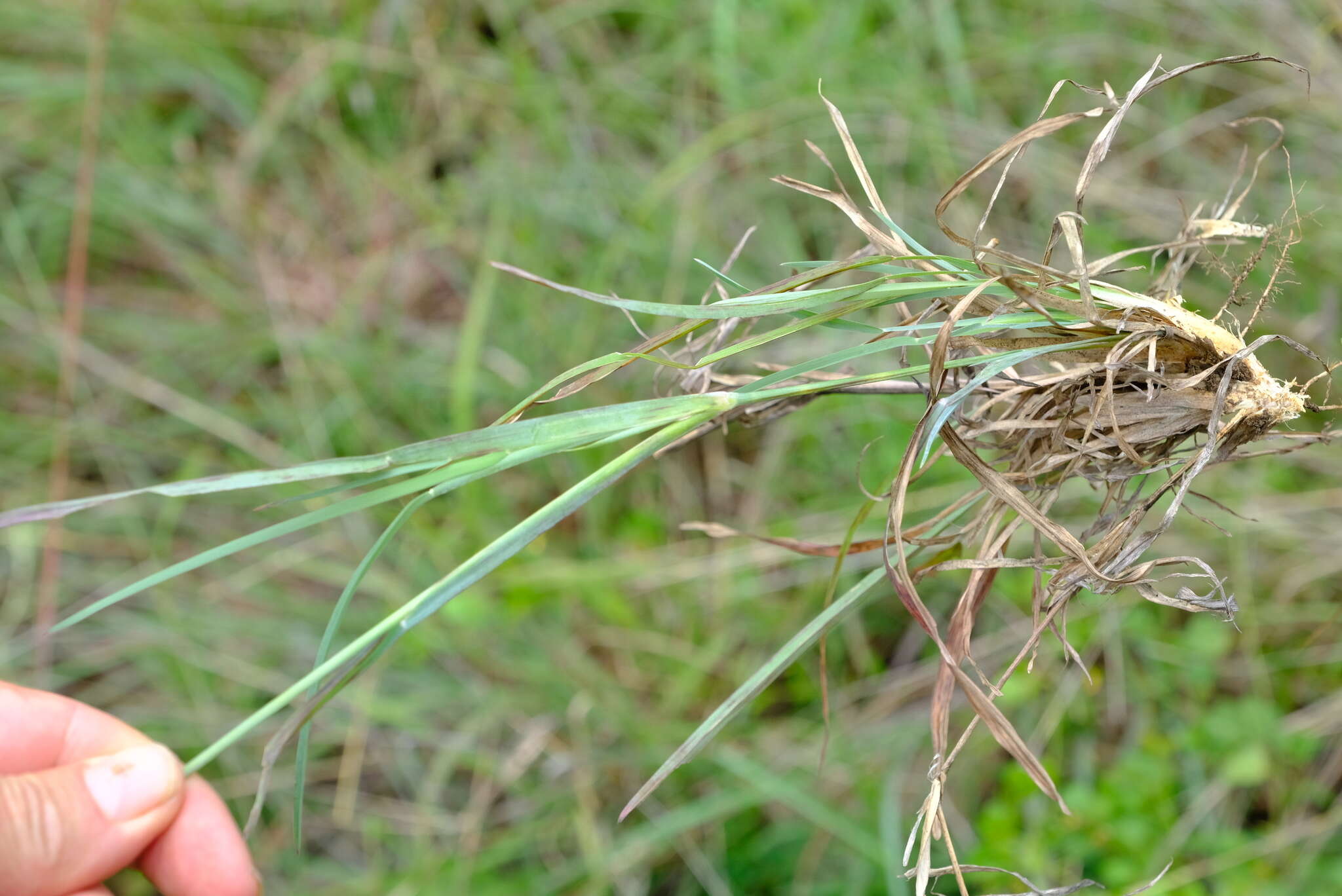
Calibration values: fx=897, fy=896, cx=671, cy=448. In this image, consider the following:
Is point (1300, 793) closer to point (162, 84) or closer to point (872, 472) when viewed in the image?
point (872, 472)

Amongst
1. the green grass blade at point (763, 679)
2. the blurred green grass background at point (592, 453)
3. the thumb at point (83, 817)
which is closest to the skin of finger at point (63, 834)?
the thumb at point (83, 817)

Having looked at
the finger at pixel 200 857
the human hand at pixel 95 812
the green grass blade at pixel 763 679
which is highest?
the green grass blade at pixel 763 679

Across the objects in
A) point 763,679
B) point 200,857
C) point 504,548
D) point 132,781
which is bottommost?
point 200,857

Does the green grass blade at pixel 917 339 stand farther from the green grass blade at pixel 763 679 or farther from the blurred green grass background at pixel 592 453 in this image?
the blurred green grass background at pixel 592 453

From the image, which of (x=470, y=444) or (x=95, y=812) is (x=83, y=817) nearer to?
(x=95, y=812)

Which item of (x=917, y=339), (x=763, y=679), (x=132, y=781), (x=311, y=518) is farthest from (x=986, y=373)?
(x=132, y=781)

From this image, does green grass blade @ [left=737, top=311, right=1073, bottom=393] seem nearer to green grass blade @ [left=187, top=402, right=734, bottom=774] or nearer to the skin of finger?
green grass blade @ [left=187, top=402, right=734, bottom=774]

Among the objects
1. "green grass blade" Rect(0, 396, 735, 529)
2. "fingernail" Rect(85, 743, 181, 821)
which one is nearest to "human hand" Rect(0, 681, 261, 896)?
"fingernail" Rect(85, 743, 181, 821)
